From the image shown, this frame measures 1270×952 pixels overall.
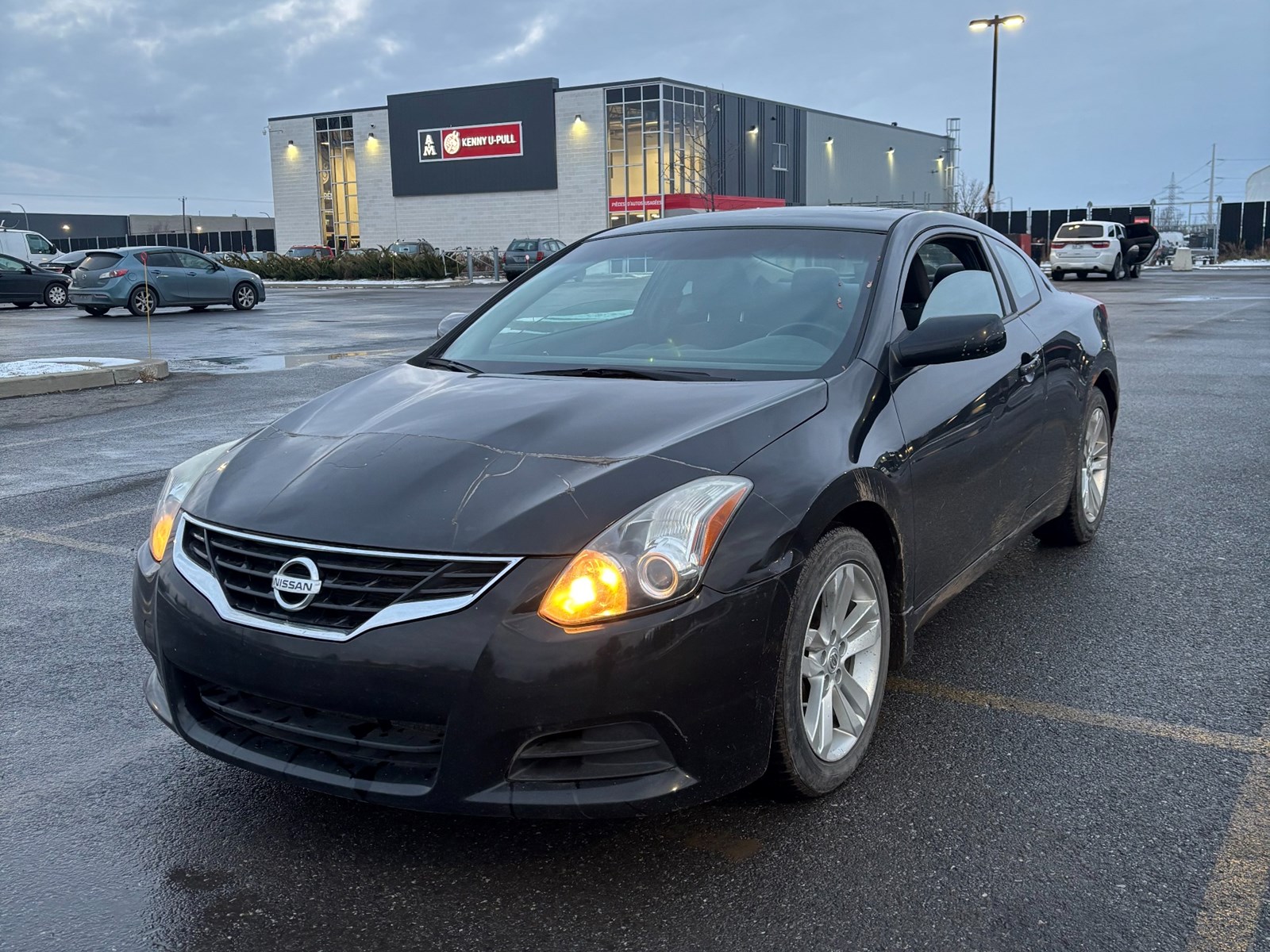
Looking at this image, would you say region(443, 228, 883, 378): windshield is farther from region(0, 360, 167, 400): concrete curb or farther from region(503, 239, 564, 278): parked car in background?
region(503, 239, 564, 278): parked car in background

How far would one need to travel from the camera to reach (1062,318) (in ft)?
17.3

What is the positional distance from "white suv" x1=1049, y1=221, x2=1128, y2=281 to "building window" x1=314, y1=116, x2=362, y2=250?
43.5 m

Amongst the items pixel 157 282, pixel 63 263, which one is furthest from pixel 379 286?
pixel 157 282

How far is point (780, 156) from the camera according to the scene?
223ft

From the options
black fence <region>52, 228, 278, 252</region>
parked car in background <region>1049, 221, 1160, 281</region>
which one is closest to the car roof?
parked car in background <region>1049, 221, 1160, 281</region>

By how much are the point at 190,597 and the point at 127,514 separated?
4.13 meters

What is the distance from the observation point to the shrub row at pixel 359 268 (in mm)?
47156

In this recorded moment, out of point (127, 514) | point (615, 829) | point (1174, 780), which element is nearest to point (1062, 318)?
point (1174, 780)

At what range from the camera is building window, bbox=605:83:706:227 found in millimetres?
57844

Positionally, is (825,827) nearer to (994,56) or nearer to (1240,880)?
(1240,880)

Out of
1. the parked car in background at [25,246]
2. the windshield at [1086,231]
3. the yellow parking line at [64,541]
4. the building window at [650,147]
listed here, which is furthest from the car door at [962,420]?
the building window at [650,147]

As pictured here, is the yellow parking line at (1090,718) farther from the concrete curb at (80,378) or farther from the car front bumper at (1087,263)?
the car front bumper at (1087,263)

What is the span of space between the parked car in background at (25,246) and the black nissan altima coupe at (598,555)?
1497 inches

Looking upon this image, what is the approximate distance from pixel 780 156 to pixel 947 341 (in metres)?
67.3
